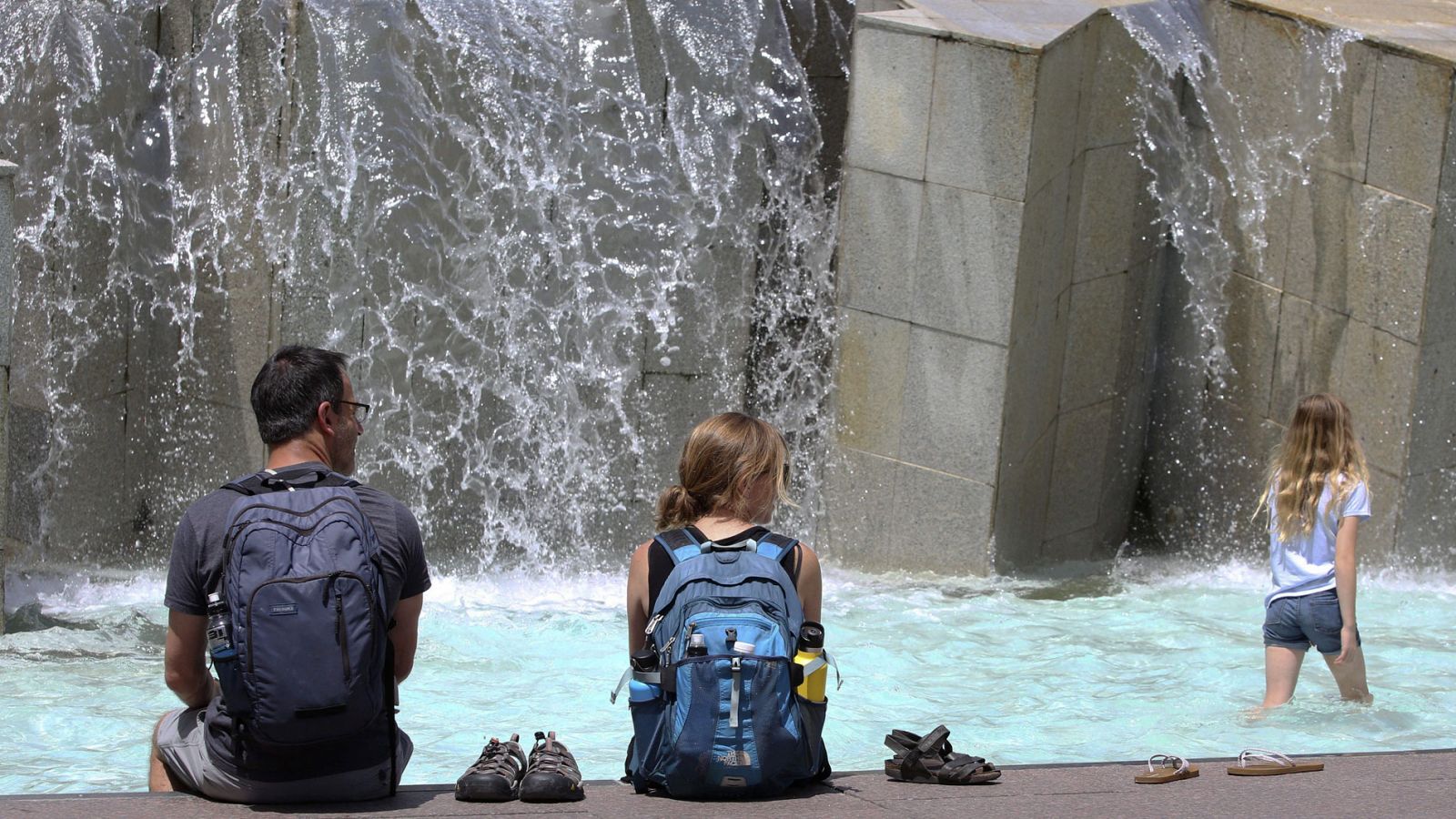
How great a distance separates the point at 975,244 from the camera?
29.1 feet

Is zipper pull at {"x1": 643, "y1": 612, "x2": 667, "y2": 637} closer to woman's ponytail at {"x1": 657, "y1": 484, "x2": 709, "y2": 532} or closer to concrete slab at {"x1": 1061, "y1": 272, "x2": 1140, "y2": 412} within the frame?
woman's ponytail at {"x1": 657, "y1": 484, "x2": 709, "y2": 532}

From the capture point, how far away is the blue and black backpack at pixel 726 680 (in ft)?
13.1

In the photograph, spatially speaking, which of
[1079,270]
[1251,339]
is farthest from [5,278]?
[1251,339]

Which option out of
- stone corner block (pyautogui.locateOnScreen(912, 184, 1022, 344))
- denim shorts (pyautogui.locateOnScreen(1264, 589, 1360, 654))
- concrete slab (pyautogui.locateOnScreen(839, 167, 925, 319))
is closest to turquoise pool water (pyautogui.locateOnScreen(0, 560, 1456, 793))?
denim shorts (pyautogui.locateOnScreen(1264, 589, 1360, 654))

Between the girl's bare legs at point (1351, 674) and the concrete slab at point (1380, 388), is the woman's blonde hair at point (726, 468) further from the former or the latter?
the concrete slab at point (1380, 388)

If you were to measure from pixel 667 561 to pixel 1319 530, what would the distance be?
327 centimetres

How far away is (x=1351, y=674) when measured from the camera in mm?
6613

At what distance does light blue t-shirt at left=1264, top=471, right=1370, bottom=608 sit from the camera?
631 cm

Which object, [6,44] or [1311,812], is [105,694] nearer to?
[6,44]

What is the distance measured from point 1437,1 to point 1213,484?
3297 millimetres

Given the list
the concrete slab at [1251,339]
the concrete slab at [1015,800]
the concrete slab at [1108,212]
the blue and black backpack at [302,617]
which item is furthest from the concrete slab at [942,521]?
the blue and black backpack at [302,617]

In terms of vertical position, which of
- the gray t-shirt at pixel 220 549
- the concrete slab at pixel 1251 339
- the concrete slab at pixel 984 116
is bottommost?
the gray t-shirt at pixel 220 549

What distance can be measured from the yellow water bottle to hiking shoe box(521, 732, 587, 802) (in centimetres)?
66

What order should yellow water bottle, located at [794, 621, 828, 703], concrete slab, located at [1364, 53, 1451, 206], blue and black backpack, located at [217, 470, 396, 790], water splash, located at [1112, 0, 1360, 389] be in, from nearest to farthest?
blue and black backpack, located at [217, 470, 396, 790], yellow water bottle, located at [794, 621, 828, 703], concrete slab, located at [1364, 53, 1451, 206], water splash, located at [1112, 0, 1360, 389]
